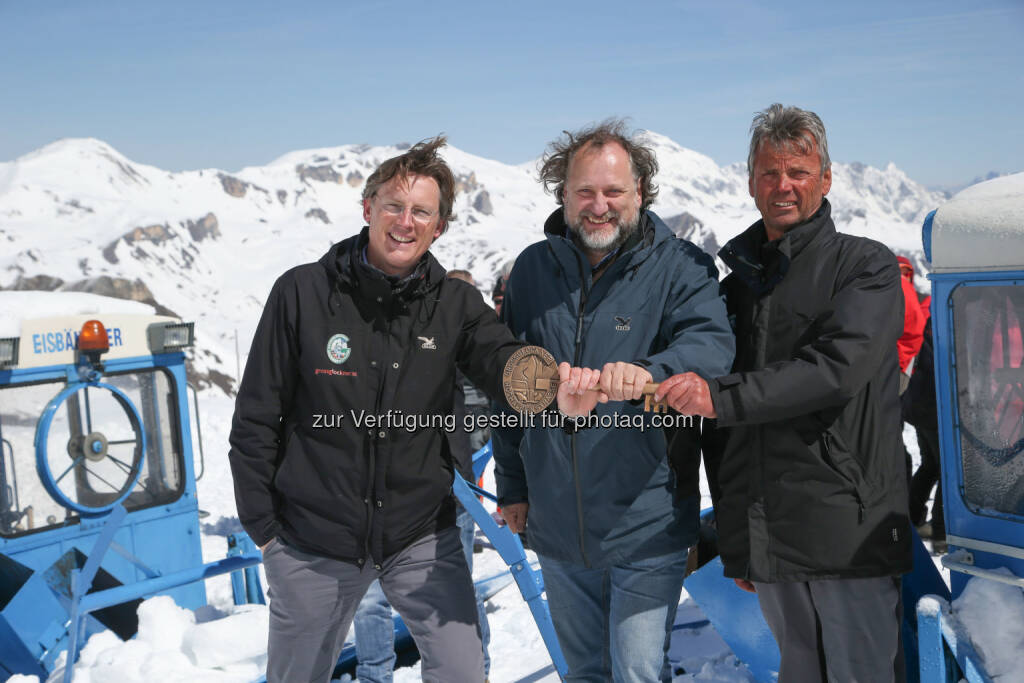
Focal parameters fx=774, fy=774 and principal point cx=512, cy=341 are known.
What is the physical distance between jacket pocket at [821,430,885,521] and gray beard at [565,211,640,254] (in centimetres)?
83

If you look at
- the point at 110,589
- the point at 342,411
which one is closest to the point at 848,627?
the point at 342,411

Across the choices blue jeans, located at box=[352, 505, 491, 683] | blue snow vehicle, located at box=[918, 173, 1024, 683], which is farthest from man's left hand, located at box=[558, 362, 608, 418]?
blue jeans, located at box=[352, 505, 491, 683]

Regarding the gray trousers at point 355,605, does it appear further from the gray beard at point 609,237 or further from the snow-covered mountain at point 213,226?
the snow-covered mountain at point 213,226

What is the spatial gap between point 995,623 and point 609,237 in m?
1.52

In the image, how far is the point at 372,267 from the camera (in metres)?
2.41

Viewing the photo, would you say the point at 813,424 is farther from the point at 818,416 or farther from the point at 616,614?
the point at 616,614

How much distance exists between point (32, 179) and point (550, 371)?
62066 millimetres

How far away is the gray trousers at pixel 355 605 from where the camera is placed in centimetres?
236

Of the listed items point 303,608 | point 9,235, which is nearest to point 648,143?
point 303,608

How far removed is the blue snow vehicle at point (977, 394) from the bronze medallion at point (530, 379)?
3.78ft

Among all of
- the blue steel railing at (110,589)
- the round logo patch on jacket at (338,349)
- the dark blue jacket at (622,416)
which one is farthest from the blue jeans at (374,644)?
the round logo patch on jacket at (338,349)

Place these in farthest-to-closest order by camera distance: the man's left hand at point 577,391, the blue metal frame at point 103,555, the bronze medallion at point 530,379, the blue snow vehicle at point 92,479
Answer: the blue snow vehicle at point 92,479 → the blue metal frame at point 103,555 → the bronze medallion at point 530,379 → the man's left hand at point 577,391

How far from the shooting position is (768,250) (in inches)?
90.9

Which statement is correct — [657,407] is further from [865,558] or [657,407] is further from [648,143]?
[648,143]
